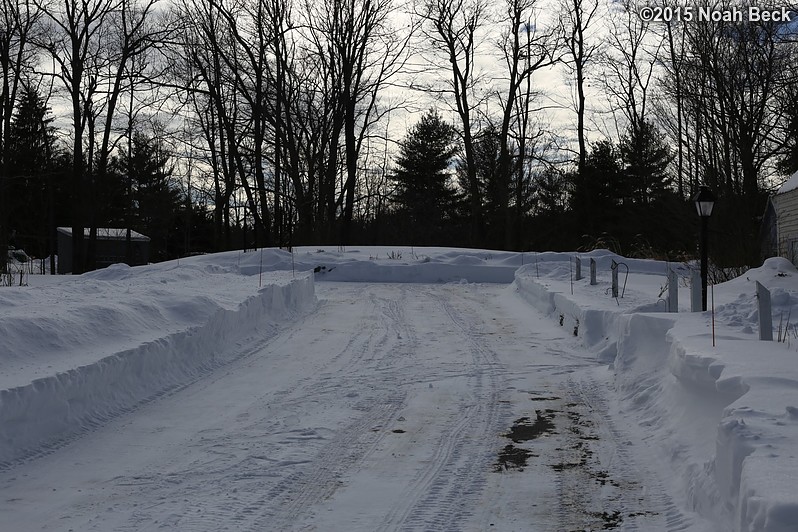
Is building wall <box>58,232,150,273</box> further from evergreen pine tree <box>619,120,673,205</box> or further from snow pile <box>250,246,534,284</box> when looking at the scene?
evergreen pine tree <box>619,120,673,205</box>

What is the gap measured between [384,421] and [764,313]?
378 centimetres

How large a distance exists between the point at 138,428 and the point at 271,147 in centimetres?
3714

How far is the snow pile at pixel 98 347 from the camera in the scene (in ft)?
20.4

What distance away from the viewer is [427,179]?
174 feet

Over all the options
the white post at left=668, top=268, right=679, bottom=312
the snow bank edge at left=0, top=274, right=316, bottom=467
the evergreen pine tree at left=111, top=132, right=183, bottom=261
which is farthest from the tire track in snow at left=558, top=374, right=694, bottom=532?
the evergreen pine tree at left=111, top=132, right=183, bottom=261

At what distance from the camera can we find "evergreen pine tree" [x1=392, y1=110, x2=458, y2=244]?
52.5 m

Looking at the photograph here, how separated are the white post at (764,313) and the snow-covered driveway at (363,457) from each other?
163 centimetres

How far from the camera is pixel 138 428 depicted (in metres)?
6.74

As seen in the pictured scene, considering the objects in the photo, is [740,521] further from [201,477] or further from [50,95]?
[50,95]

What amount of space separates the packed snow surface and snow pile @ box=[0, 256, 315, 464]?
1.1 inches

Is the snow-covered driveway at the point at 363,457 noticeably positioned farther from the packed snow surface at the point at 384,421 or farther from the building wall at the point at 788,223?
the building wall at the point at 788,223

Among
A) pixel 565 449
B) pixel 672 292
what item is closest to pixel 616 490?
pixel 565 449

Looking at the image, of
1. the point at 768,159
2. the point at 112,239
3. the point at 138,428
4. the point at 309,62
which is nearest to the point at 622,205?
the point at 768,159

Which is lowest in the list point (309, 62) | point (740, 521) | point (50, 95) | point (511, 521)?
point (511, 521)
